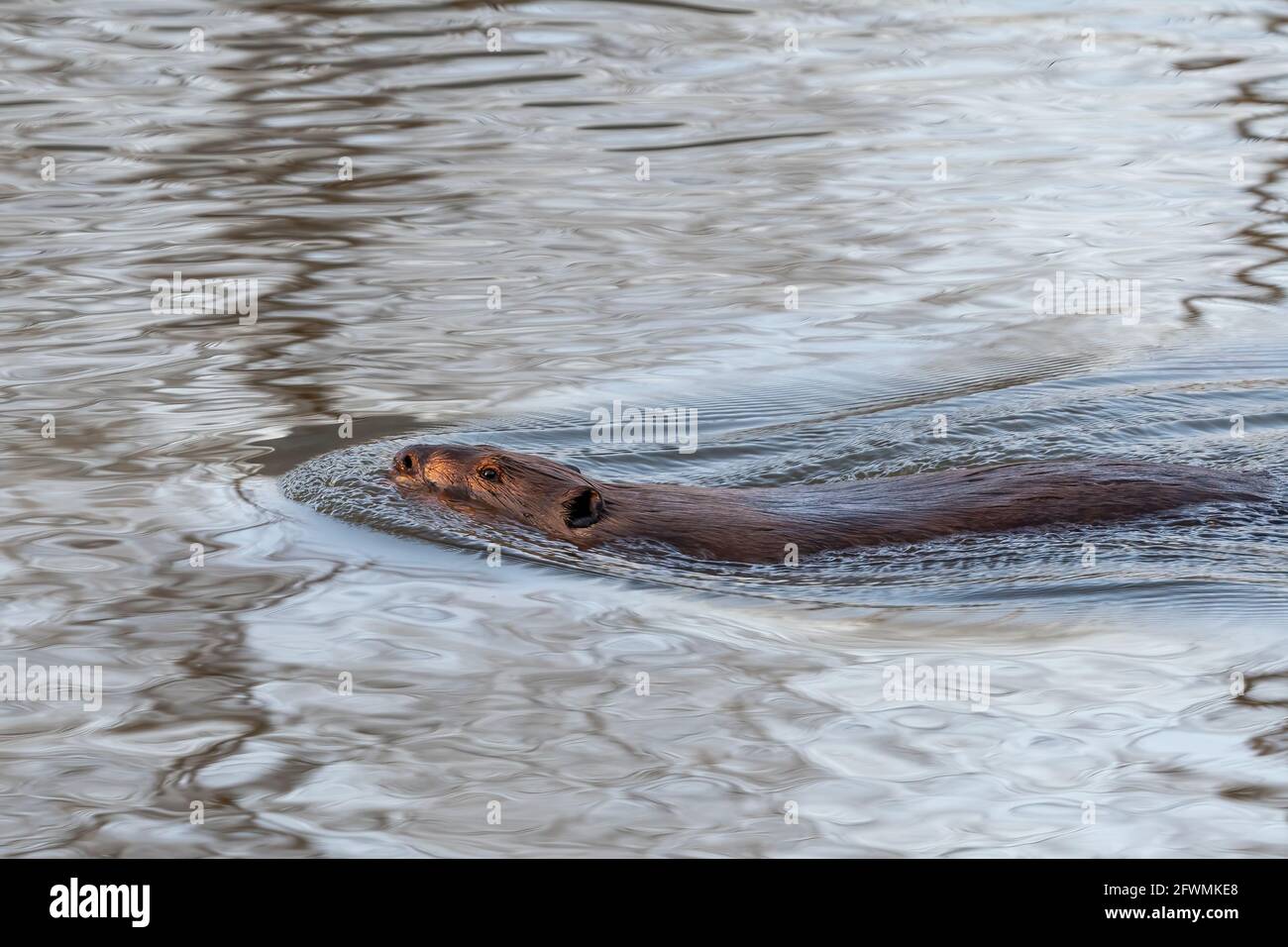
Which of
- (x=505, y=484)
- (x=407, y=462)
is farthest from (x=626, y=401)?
(x=505, y=484)

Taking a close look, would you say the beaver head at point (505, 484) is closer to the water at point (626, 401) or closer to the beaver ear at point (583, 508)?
the beaver ear at point (583, 508)

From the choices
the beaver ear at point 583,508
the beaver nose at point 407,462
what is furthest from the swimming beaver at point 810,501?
the beaver nose at point 407,462

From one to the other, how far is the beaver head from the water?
0.15 metres

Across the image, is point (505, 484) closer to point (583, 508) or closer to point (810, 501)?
point (583, 508)

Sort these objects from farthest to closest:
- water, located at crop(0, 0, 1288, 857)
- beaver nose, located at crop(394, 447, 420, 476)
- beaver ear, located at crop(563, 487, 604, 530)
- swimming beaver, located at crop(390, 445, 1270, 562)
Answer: beaver nose, located at crop(394, 447, 420, 476)
beaver ear, located at crop(563, 487, 604, 530)
swimming beaver, located at crop(390, 445, 1270, 562)
water, located at crop(0, 0, 1288, 857)

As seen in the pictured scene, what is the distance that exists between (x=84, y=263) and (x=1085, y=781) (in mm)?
7356

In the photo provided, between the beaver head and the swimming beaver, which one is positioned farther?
the beaver head

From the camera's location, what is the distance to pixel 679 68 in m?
14.8

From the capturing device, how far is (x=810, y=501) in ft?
20.6

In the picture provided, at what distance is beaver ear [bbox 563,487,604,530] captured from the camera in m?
6.27

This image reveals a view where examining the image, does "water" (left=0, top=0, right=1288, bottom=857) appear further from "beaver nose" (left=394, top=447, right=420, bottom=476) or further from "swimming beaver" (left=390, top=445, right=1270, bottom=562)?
"beaver nose" (left=394, top=447, right=420, bottom=476)

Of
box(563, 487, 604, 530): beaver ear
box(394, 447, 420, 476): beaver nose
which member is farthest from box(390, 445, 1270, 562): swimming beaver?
box(394, 447, 420, 476): beaver nose

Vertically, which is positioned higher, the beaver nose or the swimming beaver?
the beaver nose

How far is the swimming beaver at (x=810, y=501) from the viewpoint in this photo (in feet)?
19.9
